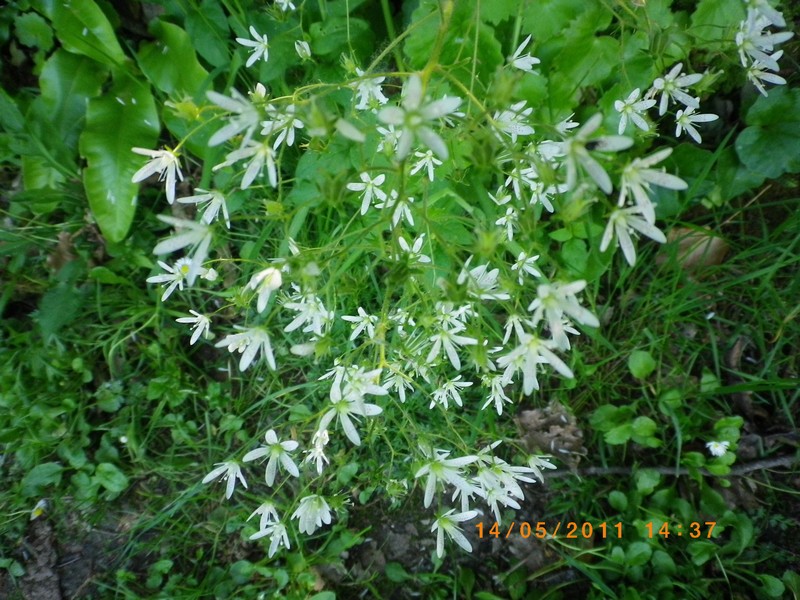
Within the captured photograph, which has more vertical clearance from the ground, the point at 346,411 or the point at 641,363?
the point at 346,411

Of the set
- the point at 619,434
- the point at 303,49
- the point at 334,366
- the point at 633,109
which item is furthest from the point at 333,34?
the point at 619,434

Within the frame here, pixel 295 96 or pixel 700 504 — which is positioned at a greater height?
pixel 295 96

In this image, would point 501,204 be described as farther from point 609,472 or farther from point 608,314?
point 609,472

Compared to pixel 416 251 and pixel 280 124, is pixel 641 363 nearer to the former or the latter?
pixel 416 251

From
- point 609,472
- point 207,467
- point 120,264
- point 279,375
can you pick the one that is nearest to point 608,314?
point 609,472

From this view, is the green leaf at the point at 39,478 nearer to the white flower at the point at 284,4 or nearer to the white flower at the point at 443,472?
the white flower at the point at 443,472

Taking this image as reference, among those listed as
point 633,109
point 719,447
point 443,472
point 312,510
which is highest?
point 633,109

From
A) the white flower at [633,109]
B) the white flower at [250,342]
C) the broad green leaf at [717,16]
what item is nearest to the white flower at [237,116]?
the white flower at [250,342]

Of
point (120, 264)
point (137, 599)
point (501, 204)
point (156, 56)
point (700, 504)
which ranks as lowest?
point (700, 504)
